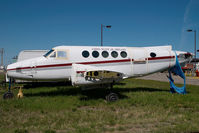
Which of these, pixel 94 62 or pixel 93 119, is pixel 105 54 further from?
pixel 93 119

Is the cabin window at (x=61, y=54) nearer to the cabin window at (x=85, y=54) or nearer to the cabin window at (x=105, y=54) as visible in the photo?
the cabin window at (x=85, y=54)

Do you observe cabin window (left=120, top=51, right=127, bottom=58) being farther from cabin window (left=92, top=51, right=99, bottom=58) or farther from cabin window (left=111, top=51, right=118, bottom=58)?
cabin window (left=92, top=51, right=99, bottom=58)

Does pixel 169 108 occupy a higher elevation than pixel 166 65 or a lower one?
lower

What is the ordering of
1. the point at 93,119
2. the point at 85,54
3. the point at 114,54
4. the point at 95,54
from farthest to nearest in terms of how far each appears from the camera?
the point at 114,54 → the point at 95,54 → the point at 85,54 → the point at 93,119

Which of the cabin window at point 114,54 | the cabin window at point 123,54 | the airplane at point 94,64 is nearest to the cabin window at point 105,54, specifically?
the airplane at point 94,64

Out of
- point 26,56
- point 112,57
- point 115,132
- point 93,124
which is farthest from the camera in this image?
point 26,56

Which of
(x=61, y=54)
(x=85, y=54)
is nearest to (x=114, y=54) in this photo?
(x=85, y=54)

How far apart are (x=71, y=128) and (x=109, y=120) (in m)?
1.42

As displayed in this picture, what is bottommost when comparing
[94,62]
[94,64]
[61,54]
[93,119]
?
[93,119]

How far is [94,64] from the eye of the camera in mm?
9484

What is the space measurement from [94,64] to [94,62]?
0.12m

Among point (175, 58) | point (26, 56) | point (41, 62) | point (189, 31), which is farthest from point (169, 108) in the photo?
point (189, 31)

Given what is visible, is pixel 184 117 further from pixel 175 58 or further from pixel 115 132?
pixel 175 58

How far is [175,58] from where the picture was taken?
35.2 feet
